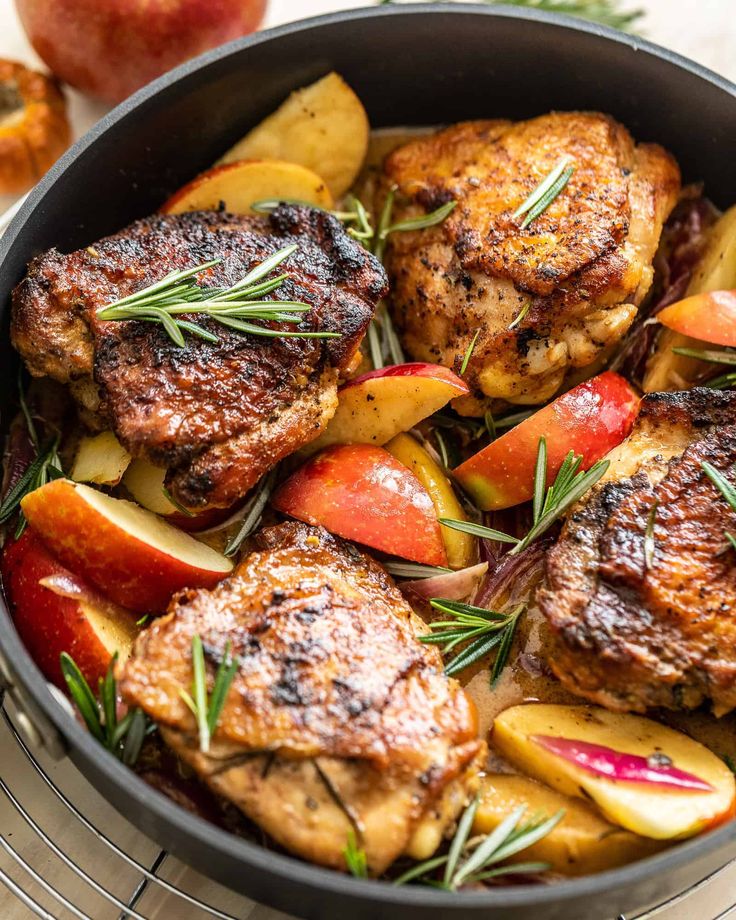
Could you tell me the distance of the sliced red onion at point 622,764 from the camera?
236 cm

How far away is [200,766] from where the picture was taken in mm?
2211

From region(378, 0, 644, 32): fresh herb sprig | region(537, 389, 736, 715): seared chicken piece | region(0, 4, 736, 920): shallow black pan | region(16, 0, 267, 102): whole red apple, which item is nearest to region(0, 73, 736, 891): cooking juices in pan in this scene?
region(537, 389, 736, 715): seared chicken piece

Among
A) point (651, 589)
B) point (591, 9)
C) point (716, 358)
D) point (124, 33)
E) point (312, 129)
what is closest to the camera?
point (651, 589)

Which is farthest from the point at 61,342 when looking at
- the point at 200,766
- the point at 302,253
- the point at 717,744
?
the point at 717,744

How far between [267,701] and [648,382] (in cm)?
154

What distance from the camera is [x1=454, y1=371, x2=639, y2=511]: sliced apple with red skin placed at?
277cm

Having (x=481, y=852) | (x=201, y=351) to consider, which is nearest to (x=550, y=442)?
(x=201, y=351)

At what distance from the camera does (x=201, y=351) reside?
2578mm

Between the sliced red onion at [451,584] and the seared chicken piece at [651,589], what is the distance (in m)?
0.23

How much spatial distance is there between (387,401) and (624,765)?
3.79 ft

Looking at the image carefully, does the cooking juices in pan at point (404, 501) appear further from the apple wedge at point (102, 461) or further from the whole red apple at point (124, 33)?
the whole red apple at point (124, 33)

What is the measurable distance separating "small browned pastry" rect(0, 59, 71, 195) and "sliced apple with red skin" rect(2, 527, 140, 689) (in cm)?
163

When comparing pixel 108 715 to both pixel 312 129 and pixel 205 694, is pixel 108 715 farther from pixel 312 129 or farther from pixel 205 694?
pixel 312 129

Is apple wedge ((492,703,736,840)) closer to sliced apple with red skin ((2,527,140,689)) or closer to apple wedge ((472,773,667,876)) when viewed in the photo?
apple wedge ((472,773,667,876))
